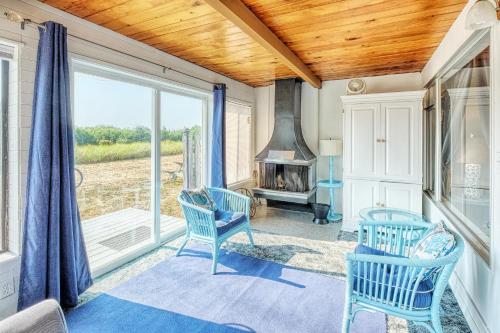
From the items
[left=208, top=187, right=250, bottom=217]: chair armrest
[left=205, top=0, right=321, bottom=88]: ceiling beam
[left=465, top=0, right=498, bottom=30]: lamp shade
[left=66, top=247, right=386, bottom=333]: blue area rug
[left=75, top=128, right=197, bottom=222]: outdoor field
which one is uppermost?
[left=205, top=0, right=321, bottom=88]: ceiling beam

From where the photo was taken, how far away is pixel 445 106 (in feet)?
9.76

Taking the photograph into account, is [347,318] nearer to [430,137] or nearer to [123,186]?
[123,186]

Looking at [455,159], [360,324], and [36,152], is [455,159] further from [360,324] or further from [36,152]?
[36,152]

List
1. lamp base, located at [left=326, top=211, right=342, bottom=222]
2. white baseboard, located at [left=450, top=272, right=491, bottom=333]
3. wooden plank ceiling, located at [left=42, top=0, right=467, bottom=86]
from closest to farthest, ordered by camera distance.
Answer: white baseboard, located at [left=450, top=272, right=491, bottom=333] < wooden plank ceiling, located at [left=42, top=0, right=467, bottom=86] < lamp base, located at [left=326, top=211, right=342, bottom=222]

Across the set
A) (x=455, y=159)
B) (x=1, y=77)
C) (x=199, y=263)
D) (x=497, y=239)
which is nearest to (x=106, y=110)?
(x=1, y=77)

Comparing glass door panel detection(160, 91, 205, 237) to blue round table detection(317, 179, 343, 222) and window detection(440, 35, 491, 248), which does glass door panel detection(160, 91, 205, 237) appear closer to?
blue round table detection(317, 179, 343, 222)

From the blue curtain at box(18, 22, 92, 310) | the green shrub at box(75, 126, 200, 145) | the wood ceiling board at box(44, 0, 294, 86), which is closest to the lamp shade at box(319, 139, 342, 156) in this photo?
the wood ceiling board at box(44, 0, 294, 86)

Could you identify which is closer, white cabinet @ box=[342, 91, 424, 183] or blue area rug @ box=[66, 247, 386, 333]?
blue area rug @ box=[66, 247, 386, 333]

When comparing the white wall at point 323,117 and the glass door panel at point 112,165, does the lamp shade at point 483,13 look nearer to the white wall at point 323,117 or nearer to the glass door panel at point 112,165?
the glass door panel at point 112,165

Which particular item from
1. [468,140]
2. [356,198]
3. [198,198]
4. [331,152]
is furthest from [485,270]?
[331,152]

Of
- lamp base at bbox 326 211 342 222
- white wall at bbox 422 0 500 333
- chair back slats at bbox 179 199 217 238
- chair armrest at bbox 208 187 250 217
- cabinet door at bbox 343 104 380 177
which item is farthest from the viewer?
lamp base at bbox 326 211 342 222

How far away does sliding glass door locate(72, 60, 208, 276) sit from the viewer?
8.57 ft

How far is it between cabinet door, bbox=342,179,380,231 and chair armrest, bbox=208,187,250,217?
5.02 feet

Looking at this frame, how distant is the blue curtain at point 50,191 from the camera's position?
1944 millimetres
